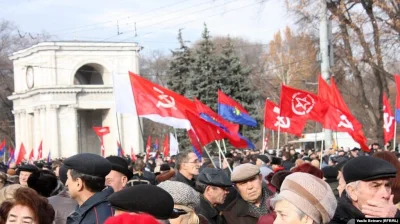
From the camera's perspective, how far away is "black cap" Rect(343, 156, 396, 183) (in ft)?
15.2

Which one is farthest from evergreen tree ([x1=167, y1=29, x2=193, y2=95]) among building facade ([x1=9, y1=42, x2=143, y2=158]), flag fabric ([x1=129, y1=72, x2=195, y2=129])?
flag fabric ([x1=129, y1=72, x2=195, y2=129])

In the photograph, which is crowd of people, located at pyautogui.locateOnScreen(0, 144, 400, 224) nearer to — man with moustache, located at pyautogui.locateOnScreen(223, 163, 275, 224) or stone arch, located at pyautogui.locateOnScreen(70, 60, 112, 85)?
man with moustache, located at pyautogui.locateOnScreen(223, 163, 275, 224)

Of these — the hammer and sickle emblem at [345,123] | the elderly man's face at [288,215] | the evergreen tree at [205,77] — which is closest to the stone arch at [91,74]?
the evergreen tree at [205,77]

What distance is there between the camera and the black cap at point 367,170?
4.62 metres

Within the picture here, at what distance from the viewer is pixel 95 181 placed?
5664 mm

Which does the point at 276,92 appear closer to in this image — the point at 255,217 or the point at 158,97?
the point at 158,97

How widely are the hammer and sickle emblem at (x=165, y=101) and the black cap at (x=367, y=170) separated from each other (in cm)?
817

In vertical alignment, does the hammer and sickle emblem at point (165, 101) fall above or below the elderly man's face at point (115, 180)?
above

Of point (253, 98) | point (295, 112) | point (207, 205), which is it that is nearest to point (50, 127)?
point (253, 98)

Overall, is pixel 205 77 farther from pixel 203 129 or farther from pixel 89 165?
pixel 89 165

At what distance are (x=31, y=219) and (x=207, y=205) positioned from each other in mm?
2208

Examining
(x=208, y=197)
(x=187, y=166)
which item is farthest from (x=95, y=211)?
(x=187, y=166)

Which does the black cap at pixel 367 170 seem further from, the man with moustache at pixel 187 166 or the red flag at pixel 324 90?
the red flag at pixel 324 90

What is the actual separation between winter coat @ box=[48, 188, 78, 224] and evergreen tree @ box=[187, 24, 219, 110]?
4109cm
